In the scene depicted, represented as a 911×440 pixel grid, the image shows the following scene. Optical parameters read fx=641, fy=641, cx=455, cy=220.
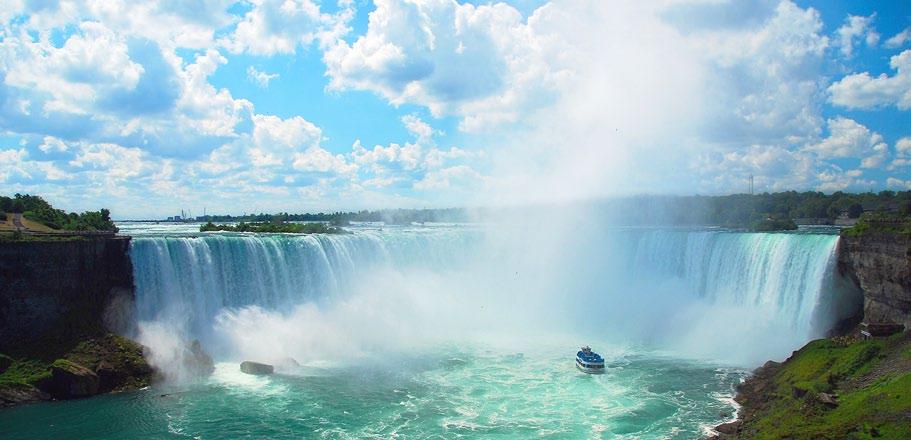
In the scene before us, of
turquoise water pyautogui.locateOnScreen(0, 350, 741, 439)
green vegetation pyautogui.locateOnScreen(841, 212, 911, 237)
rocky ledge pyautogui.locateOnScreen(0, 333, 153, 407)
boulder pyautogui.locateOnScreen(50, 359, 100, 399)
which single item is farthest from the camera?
green vegetation pyautogui.locateOnScreen(841, 212, 911, 237)

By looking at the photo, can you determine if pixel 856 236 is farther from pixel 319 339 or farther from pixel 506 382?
pixel 319 339

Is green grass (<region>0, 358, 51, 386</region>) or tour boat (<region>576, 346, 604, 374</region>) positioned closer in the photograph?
green grass (<region>0, 358, 51, 386</region>)

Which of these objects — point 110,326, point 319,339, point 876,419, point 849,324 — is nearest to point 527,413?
point 876,419

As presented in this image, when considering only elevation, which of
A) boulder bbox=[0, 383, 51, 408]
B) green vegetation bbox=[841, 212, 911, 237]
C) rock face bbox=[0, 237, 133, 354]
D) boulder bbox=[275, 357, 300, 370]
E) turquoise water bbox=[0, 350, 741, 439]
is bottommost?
turquoise water bbox=[0, 350, 741, 439]

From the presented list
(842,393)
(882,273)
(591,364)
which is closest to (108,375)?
(591,364)

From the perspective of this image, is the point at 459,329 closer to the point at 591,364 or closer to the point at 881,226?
the point at 591,364

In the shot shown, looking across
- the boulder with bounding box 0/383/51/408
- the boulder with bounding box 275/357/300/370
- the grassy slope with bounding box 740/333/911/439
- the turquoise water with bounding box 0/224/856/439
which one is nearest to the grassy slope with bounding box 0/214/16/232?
the turquoise water with bounding box 0/224/856/439

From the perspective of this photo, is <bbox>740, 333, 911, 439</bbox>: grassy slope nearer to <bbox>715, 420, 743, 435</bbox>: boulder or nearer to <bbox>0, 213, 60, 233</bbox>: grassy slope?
<bbox>715, 420, 743, 435</bbox>: boulder
